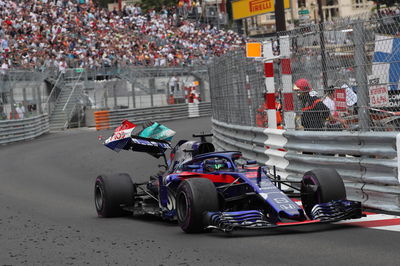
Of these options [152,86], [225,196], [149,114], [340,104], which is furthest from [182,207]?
[152,86]

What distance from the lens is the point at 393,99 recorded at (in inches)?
326

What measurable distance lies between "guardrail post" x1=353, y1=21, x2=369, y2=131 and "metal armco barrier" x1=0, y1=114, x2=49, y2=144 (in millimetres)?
20834

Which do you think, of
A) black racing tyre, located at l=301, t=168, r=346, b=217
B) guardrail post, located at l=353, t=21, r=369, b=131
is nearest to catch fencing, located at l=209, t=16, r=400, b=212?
guardrail post, located at l=353, t=21, r=369, b=131

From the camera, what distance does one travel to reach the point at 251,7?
55.2 m

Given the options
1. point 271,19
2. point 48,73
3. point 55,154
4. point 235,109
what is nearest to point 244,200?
point 235,109

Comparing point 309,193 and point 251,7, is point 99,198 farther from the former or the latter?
point 251,7

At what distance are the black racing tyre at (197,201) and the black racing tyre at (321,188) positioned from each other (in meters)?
1.04

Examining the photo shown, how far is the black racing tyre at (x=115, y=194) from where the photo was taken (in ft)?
30.9

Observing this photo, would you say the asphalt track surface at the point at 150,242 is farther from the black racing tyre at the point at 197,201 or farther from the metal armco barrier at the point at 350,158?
the metal armco barrier at the point at 350,158

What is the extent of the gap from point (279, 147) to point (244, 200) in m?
3.41

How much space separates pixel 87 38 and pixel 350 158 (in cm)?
3172

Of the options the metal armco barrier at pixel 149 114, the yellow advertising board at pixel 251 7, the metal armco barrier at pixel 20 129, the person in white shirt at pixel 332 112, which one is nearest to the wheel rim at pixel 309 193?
the person in white shirt at pixel 332 112

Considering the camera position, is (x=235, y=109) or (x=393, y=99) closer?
(x=393, y=99)

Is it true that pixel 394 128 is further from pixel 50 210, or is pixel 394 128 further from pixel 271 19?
pixel 271 19
